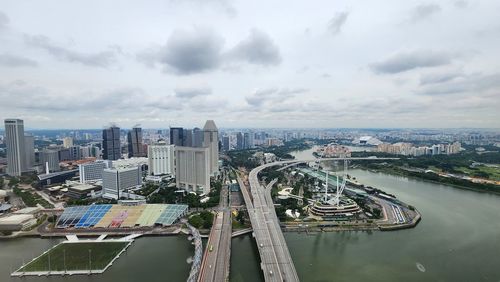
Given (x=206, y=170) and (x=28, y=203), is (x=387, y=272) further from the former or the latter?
(x=28, y=203)

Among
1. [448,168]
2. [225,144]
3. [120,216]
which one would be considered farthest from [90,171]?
[448,168]

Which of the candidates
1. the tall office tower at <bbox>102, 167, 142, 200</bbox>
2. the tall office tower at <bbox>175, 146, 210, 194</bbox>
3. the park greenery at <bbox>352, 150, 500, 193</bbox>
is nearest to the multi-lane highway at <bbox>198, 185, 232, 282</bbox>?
the tall office tower at <bbox>175, 146, 210, 194</bbox>

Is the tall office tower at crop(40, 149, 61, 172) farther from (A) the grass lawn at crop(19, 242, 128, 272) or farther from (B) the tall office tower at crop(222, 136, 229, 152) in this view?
(B) the tall office tower at crop(222, 136, 229, 152)

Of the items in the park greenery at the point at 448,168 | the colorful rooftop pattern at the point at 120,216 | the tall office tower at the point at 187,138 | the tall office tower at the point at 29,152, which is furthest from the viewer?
the tall office tower at the point at 187,138

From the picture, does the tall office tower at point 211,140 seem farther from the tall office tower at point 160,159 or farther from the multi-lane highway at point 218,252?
the multi-lane highway at point 218,252

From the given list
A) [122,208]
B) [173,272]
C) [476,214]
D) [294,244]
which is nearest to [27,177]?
[122,208]

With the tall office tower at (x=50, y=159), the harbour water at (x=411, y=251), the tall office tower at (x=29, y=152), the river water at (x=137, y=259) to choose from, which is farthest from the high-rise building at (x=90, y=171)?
the harbour water at (x=411, y=251)
